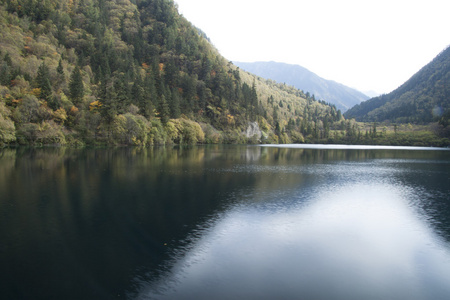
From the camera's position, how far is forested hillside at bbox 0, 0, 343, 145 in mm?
92156

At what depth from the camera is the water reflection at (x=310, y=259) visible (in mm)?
12117

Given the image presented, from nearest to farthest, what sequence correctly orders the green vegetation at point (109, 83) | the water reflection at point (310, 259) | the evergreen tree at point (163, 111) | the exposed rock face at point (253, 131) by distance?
the water reflection at point (310, 259), the green vegetation at point (109, 83), the evergreen tree at point (163, 111), the exposed rock face at point (253, 131)

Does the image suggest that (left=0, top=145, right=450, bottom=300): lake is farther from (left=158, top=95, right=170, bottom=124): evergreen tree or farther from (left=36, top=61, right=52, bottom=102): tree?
(left=158, top=95, right=170, bottom=124): evergreen tree

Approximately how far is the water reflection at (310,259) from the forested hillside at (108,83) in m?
76.4

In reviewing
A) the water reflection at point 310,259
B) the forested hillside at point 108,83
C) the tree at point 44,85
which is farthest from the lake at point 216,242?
the tree at point 44,85

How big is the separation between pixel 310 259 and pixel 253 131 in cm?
16804

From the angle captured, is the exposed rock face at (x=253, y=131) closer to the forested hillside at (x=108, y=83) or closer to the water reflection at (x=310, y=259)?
the forested hillside at (x=108, y=83)

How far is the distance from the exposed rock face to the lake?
145 metres

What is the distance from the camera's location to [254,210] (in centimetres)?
2408

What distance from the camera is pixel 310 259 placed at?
1532 centimetres

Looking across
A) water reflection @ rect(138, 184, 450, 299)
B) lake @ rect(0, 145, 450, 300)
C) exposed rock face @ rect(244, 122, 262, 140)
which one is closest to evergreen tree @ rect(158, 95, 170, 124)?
exposed rock face @ rect(244, 122, 262, 140)

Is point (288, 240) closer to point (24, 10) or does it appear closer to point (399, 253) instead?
point (399, 253)

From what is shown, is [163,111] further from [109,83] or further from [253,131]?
[253,131]

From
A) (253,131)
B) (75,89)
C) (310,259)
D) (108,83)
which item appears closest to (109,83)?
(108,83)
